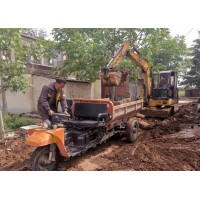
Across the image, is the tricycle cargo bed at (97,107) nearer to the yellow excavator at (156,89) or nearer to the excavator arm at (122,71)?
the excavator arm at (122,71)

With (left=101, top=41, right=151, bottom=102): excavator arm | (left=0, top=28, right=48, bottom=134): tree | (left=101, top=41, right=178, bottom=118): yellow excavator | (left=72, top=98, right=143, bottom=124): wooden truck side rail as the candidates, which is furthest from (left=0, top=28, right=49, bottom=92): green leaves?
(left=101, top=41, right=178, bottom=118): yellow excavator

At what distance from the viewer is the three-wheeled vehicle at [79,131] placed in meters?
4.11

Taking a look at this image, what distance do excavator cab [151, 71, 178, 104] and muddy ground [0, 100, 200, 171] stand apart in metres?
3.69

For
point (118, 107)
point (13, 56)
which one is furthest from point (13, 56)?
point (118, 107)

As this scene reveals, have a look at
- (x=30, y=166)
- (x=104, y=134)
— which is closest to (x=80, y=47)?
(x=104, y=134)

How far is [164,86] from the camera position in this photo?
1136 centimetres

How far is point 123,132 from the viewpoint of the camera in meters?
6.83

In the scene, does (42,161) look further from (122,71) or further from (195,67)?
(195,67)

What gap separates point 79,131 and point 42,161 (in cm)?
127

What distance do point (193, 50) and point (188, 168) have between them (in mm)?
27045

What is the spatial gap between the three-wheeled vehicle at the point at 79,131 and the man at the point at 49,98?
0.22m

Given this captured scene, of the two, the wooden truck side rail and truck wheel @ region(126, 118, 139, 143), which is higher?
the wooden truck side rail

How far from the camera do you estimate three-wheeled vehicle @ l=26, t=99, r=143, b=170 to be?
162 inches

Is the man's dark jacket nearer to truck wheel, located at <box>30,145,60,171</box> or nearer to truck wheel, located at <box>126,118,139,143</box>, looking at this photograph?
truck wheel, located at <box>30,145,60,171</box>
